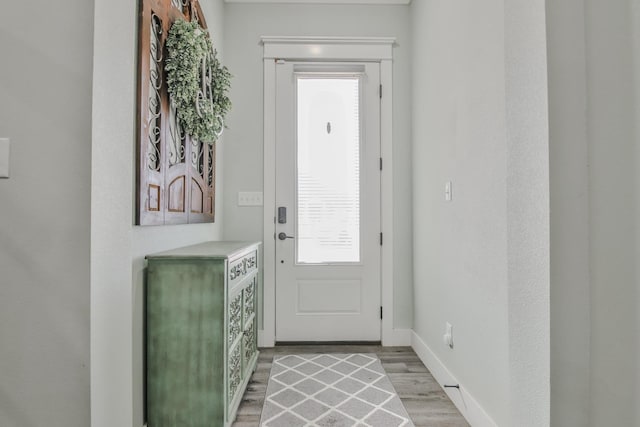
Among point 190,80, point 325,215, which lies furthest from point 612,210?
point 325,215

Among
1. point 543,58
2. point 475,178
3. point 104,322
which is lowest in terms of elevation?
point 104,322

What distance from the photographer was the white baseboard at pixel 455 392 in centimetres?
177

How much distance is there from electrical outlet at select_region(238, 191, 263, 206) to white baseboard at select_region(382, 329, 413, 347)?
1523 millimetres

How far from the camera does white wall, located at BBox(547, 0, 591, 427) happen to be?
0.81 m

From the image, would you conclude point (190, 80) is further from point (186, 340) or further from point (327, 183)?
point (327, 183)

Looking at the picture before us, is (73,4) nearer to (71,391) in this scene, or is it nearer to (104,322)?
(104,322)

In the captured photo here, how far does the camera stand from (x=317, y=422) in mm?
1883

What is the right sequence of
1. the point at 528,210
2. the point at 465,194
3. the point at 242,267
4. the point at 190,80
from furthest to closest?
1. the point at 242,267
2. the point at 465,194
3. the point at 190,80
4. the point at 528,210

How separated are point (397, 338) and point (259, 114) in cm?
219

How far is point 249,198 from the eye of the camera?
3035 mm

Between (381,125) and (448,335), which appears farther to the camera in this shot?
(381,125)

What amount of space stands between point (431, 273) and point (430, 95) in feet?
4.09

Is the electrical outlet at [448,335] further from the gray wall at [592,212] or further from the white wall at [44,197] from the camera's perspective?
the white wall at [44,197]

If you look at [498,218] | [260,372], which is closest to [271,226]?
[260,372]
